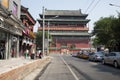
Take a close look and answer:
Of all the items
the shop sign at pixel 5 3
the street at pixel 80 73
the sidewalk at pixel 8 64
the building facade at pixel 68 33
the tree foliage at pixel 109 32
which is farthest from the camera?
the building facade at pixel 68 33

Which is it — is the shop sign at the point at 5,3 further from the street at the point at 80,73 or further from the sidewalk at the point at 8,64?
the street at the point at 80,73

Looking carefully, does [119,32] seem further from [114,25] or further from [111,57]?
[111,57]

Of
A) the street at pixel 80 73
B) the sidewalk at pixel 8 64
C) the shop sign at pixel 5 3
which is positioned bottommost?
the street at pixel 80 73

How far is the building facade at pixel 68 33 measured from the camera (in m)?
113

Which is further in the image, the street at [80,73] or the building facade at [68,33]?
the building facade at [68,33]

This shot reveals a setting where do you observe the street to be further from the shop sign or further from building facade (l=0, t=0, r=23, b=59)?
the shop sign

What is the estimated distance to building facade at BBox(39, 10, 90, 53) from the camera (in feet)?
370

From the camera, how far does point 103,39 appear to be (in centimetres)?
Result: 6353

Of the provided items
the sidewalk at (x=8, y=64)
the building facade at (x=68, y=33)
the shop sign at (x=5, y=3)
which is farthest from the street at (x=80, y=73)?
the building facade at (x=68, y=33)

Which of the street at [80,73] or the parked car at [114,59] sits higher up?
the parked car at [114,59]

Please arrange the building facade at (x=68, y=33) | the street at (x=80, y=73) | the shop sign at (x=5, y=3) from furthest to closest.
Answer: the building facade at (x=68, y=33) < the shop sign at (x=5, y=3) < the street at (x=80, y=73)

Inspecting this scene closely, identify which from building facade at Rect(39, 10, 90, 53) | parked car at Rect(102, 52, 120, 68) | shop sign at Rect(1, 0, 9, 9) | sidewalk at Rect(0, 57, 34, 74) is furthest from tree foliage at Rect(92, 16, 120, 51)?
building facade at Rect(39, 10, 90, 53)

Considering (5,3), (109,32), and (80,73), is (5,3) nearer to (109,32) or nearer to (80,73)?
(80,73)

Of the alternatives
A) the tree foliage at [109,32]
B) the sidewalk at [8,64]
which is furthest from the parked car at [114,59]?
the tree foliage at [109,32]
